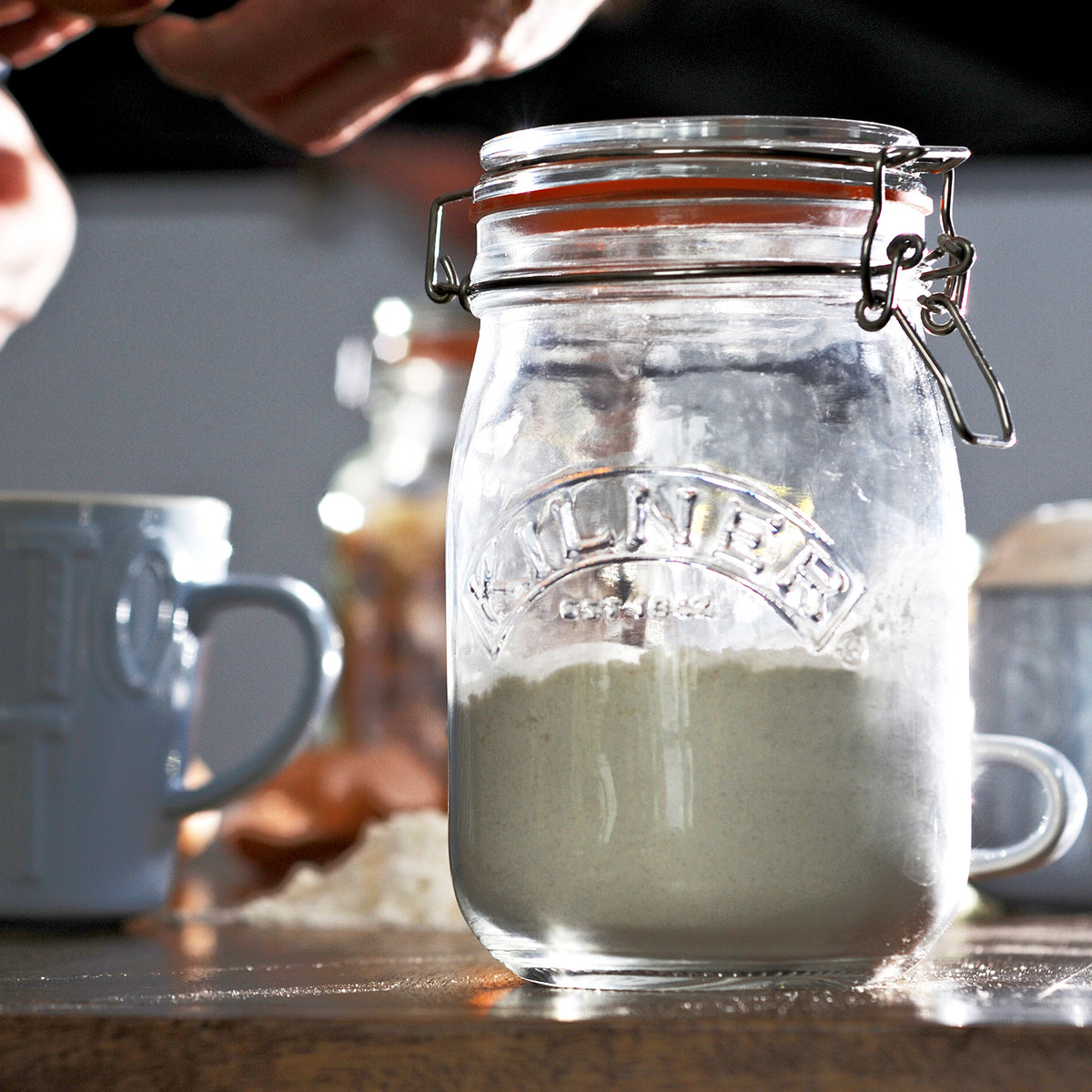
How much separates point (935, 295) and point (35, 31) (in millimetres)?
422

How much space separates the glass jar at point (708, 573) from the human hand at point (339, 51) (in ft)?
0.47

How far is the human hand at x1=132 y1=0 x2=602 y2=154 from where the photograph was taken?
53 centimetres

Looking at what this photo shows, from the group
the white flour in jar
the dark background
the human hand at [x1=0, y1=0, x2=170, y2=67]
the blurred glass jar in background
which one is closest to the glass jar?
the white flour in jar

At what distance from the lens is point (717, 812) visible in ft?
1.12

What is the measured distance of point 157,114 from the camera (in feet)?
3.66

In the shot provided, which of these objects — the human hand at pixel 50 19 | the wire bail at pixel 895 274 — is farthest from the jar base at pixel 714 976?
the human hand at pixel 50 19

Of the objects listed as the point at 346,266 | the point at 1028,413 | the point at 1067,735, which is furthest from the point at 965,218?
the point at 1067,735

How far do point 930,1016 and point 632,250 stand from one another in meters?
0.19

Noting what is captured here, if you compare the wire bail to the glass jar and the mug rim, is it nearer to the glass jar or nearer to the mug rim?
the glass jar

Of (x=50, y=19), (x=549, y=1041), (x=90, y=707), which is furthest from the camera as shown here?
(x=50, y=19)

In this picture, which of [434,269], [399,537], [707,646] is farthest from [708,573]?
[399,537]

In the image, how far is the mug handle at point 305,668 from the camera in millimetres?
553

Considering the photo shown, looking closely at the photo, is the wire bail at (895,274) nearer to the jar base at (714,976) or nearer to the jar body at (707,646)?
the jar body at (707,646)

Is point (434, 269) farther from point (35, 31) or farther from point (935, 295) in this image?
point (35, 31)
